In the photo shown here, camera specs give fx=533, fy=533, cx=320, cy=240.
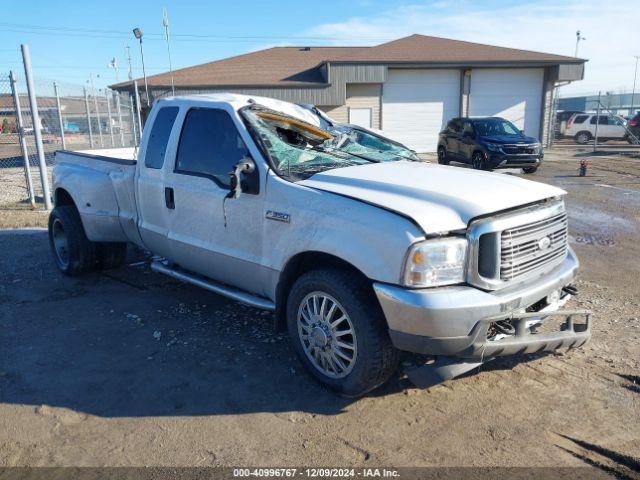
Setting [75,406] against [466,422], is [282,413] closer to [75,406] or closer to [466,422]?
[466,422]

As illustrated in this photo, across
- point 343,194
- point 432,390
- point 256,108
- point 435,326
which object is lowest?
point 432,390

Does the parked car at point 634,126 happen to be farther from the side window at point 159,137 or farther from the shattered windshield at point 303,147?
the side window at point 159,137

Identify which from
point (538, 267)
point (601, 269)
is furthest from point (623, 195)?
point (538, 267)

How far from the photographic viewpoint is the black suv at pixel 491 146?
15.9m

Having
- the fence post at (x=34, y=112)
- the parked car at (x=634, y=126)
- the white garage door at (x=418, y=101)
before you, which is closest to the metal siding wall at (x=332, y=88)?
the white garage door at (x=418, y=101)

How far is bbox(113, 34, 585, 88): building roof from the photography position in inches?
1030

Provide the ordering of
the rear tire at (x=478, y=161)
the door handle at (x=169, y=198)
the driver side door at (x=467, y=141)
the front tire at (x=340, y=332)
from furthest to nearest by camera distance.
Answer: the driver side door at (x=467, y=141)
the rear tire at (x=478, y=161)
the door handle at (x=169, y=198)
the front tire at (x=340, y=332)

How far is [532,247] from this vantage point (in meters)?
3.38

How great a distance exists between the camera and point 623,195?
1177 cm

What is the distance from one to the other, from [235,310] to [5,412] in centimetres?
209

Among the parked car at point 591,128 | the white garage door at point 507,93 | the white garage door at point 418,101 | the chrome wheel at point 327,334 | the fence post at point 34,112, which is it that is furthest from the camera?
the parked car at point 591,128

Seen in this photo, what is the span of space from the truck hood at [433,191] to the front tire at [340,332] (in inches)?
21.3

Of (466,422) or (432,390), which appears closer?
(466,422)

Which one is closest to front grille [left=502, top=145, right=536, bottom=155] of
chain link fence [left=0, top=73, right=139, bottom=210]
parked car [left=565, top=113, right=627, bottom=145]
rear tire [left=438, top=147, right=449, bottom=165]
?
rear tire [left=438, top=147, right=449, bottom=165]
